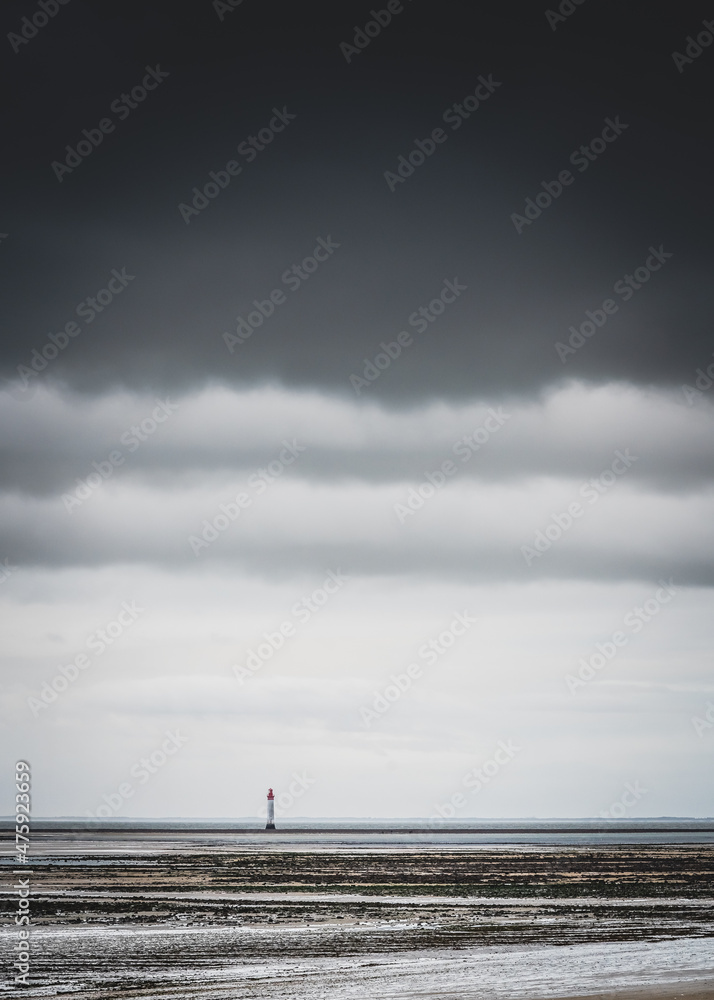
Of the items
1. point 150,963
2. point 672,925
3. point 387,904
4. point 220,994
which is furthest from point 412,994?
point 387,904

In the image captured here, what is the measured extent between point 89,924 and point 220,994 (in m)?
15.7

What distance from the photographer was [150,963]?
98.1ft

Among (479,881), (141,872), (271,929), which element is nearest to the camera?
(271,929)

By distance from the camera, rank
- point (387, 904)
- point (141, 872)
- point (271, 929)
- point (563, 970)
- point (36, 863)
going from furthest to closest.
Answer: point (36, 863)
point (141, 872)
point (387, 904)
point (271, 929)
point (563, 970)

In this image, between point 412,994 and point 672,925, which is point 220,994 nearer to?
point 412,994

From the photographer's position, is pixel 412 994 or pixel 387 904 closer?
pixel 412 994

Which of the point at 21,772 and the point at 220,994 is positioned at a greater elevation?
→ the point at 21,772

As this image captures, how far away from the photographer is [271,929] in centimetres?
3825

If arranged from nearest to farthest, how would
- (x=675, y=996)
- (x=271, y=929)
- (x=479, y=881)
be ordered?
(x=675, y=996) → (x=271, y=929) → (x=479, y=881)

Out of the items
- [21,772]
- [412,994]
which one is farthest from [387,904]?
[21,772]

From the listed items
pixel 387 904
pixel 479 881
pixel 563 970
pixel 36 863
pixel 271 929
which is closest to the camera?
pixel 563 970

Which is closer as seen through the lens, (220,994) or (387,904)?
(220,994)

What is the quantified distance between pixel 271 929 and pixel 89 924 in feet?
22.1

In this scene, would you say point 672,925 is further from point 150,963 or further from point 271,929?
point 150,963
